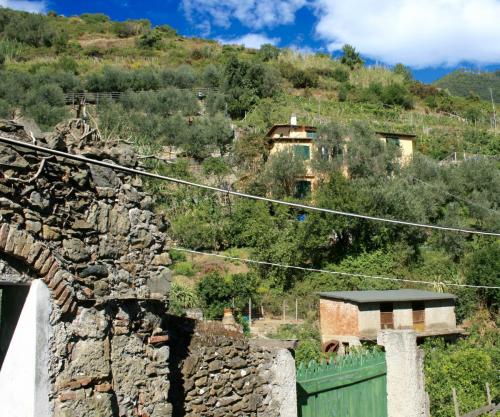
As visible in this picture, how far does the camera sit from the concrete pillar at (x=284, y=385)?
6.79 metres

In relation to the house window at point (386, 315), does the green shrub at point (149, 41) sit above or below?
above

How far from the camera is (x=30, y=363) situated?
4.31 m

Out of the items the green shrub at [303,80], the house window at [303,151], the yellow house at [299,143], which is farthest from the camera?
the green shrub at [303,80]

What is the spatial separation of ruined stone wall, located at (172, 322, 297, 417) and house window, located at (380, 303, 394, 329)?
1733 centimetres

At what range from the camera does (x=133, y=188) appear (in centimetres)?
536

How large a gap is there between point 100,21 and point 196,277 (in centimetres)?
9128

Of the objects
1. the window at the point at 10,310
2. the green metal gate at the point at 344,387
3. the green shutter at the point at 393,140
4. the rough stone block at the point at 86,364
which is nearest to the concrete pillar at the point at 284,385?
the green metal gate at the point at 344,387

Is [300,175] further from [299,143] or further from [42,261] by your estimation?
[42,261]

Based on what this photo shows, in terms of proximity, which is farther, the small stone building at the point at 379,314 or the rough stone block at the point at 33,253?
the small stone building at the point at 379,314

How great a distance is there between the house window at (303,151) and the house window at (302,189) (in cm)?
181

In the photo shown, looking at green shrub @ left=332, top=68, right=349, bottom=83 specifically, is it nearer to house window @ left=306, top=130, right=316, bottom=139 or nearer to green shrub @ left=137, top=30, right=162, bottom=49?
green shrub @ left=137, top=30, right=162, bottom=49

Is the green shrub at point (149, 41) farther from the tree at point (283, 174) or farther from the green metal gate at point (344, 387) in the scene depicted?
the green metal gate at point (344, 387)

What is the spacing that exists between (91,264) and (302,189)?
32021 millimetres

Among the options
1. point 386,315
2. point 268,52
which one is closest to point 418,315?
point 386,315
